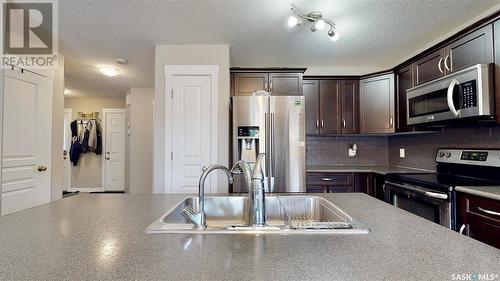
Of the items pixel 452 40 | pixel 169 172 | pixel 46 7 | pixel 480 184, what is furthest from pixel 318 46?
pixel 46 7

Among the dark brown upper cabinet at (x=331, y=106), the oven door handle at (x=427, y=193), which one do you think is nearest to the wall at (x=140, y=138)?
the dark brown upper cabinet at (x=331, y=106)

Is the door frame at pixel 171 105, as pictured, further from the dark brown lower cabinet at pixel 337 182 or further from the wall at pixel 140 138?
the wall at pixel 140 138

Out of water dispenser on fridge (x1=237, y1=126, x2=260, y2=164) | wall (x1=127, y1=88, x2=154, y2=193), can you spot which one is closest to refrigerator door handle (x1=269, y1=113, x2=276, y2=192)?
water dispenser on fridge (x1=237, y1=126, x2=260, y2=164)

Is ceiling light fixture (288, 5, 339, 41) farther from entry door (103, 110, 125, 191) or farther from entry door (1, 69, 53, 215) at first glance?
entry door (103, 110, 125, 191)

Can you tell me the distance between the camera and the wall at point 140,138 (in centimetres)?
527

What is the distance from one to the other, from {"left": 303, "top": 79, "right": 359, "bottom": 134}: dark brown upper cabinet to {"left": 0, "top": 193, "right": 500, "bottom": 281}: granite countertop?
2.64m

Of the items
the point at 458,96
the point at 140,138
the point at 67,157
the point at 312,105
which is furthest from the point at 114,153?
the point at 458,96

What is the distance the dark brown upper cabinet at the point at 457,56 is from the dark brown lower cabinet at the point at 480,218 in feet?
3.45

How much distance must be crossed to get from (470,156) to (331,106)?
1.63 meters

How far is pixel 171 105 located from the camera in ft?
9.73

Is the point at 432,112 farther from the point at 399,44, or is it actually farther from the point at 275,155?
the point at 275,155

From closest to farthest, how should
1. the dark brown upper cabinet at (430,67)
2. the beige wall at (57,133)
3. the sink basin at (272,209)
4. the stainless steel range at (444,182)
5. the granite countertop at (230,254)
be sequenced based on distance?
the granite countertop at (230,254) → the sink basin at (272,209) → the stainless steel range at (444,182) → the dark brown upper cabinet at (430,67) → the beige wall at (57,133)

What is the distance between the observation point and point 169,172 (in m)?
2.95

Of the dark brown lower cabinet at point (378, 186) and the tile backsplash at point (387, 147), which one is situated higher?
the tile backsplash at point (387, 147)
